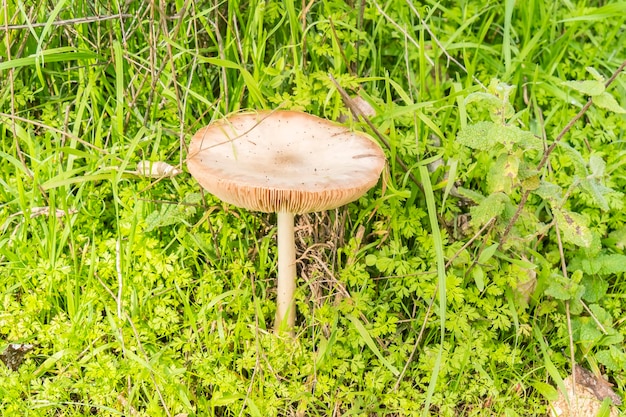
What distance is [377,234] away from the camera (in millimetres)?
2930

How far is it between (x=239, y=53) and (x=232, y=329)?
52.7 inches

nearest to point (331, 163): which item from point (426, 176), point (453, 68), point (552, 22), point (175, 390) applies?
point (426, 176)

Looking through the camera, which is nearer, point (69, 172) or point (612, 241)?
point (69, 172)

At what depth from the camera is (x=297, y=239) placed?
301cm

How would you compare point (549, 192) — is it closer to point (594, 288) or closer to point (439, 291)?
point (439, 291)

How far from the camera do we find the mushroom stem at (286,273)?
8.45 feet

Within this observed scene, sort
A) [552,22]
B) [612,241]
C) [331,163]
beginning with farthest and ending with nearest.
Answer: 1. [552,22]
2. [612,241]
3. [331,163]

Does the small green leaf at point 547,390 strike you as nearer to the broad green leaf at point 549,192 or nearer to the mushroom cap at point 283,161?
the broad green leaf at point 549,192

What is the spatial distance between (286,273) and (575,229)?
1165mm

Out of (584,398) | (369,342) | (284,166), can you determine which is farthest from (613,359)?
(284,166)

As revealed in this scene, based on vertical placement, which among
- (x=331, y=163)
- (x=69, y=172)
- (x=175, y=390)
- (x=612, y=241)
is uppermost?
(x=331, y=163)

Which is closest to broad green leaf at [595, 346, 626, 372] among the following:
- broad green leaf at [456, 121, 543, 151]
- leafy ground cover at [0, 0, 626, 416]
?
leafy ground cover at [0, 0, 626, 416]

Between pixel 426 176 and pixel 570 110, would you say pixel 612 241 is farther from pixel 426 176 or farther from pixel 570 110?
pixel 426 176

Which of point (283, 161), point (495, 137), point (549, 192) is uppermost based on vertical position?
point (495, 137)
